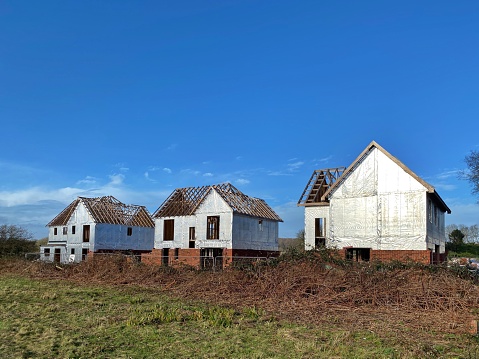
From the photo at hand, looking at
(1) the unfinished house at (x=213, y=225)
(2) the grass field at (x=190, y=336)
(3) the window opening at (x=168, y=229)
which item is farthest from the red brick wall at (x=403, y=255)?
(3) the window opening at (x=168, y=229)

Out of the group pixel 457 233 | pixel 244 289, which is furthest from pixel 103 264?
pixel 457 233

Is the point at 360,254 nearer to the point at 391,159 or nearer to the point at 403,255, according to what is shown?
the point at 403,255

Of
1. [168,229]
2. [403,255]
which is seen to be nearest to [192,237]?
[168,229]

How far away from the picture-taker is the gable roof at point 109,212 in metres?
50.6

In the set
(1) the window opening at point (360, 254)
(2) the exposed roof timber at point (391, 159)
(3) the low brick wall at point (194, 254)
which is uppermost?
(2) the exposed roof timber at point (391, 159)

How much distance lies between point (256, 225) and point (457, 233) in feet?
138

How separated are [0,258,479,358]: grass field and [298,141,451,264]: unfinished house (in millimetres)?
13767

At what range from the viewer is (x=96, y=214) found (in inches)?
1973

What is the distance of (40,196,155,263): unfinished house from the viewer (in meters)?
49.5

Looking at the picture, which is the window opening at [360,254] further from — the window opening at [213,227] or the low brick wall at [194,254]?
the window opening at [213,227]

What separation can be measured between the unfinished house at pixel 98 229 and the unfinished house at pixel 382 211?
28.7m

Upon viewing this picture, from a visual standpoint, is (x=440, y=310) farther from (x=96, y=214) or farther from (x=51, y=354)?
(x=96, y=214)

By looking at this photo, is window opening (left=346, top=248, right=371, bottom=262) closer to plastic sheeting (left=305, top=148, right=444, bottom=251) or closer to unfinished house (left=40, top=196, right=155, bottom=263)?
plastic sheeting (left=305, top=148, right=444, bottom=251)

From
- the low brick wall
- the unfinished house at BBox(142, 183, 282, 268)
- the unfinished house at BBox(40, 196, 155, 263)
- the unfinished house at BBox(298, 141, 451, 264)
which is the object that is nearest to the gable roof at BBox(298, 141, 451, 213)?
the unfinished house at BBox(298, 141, 451, 264)
